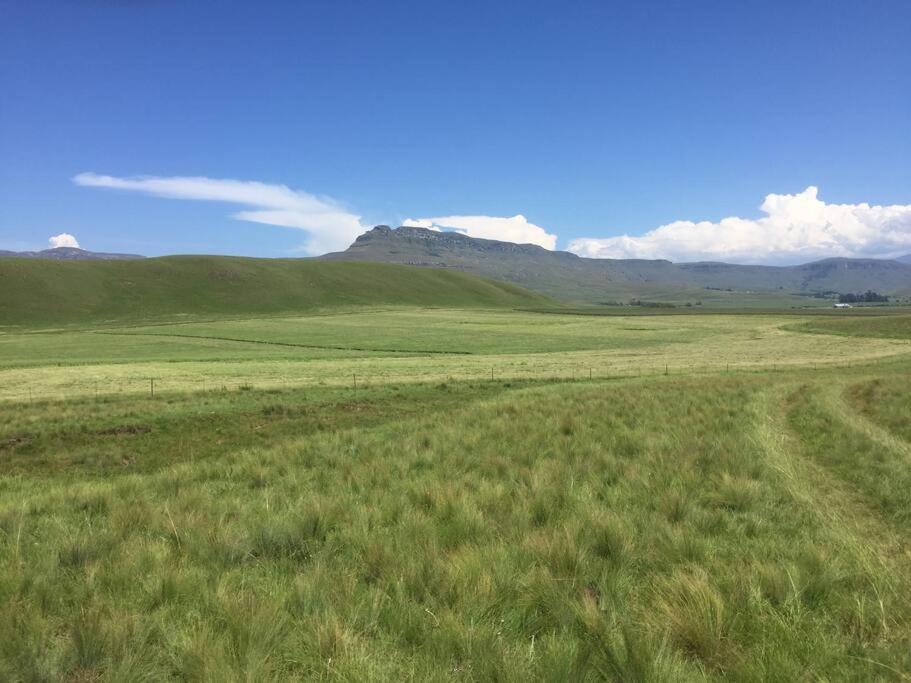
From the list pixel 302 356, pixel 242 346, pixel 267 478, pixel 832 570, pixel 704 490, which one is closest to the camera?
pixel 832 570

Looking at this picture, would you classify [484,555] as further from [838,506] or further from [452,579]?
[838,506]

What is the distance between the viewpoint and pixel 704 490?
7.02m

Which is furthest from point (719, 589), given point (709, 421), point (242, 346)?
point (242, 346)

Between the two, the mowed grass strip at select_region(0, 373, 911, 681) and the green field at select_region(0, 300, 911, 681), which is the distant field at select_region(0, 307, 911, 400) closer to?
the green field at select_region(0, 300, 911, 681)

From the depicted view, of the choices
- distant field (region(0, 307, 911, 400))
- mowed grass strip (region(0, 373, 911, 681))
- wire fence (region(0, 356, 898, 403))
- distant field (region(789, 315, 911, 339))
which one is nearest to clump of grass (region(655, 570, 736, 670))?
mowed grass strip (region(0, 373, 911, 681))

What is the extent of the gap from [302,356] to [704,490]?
166ft

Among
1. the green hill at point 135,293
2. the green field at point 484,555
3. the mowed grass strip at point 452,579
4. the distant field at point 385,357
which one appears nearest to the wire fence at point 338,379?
the distant field at point 385,357

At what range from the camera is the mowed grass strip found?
126 inches

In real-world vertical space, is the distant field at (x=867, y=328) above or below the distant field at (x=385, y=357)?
above

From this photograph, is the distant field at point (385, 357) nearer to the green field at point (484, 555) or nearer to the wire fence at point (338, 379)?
the wire fence at point (338, 379)

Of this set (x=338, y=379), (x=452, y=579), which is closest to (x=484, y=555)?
(x=452, y=579)

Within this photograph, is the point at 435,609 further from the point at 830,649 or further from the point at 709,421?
the point at 709,421

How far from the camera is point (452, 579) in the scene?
4.19 meters

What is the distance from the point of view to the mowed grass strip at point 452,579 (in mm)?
3207
